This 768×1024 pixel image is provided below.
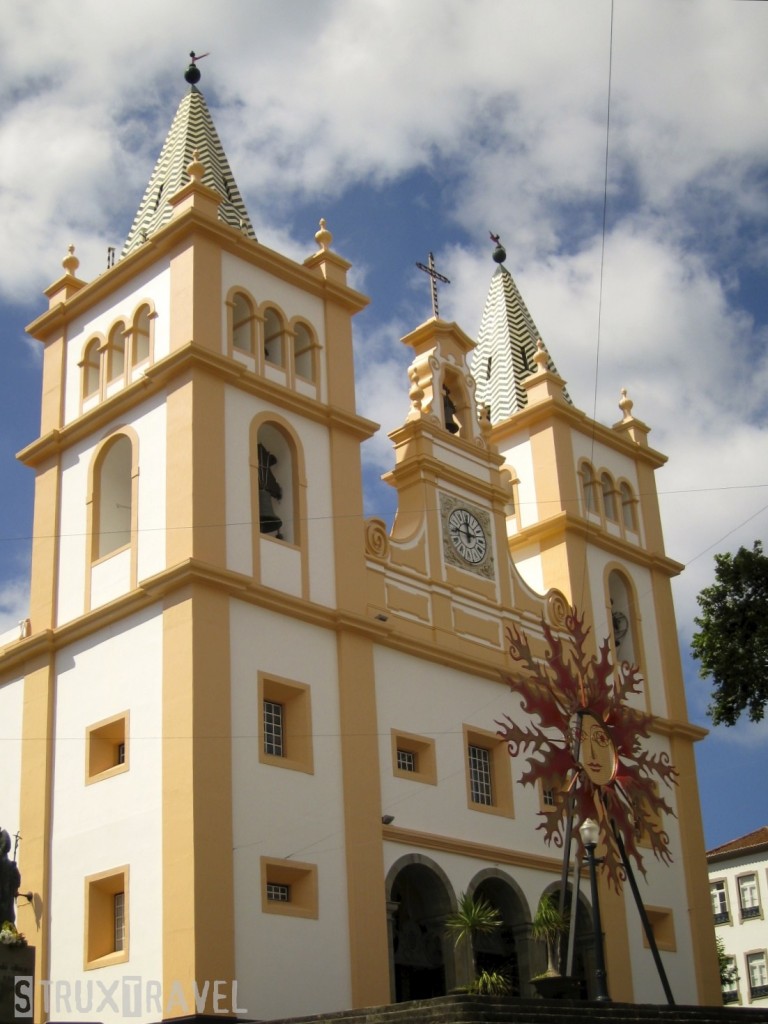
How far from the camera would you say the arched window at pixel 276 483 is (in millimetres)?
29250

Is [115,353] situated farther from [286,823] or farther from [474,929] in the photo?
[474,929]

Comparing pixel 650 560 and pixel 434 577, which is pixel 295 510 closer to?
pixel 434 577

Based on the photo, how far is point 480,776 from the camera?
30797mm

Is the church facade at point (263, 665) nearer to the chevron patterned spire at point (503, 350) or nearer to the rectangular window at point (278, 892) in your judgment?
the rectangular window at point (278, 892)

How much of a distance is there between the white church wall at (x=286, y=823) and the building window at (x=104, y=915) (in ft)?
7.46

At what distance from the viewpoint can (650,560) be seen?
126 feet

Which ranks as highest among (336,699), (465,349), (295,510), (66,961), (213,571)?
(465,349)

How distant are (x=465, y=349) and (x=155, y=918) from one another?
1624cm

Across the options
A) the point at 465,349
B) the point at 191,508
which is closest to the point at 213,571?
the point at 191,508

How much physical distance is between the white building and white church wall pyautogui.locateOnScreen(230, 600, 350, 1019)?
3167 cm

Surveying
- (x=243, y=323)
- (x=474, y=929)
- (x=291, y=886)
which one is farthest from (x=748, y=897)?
(x=243, y=323)

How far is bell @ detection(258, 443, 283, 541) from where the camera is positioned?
29391mm

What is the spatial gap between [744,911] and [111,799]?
118 feet

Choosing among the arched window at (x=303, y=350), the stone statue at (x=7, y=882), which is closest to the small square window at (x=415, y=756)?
the stone statue at (x=7, y=882)
